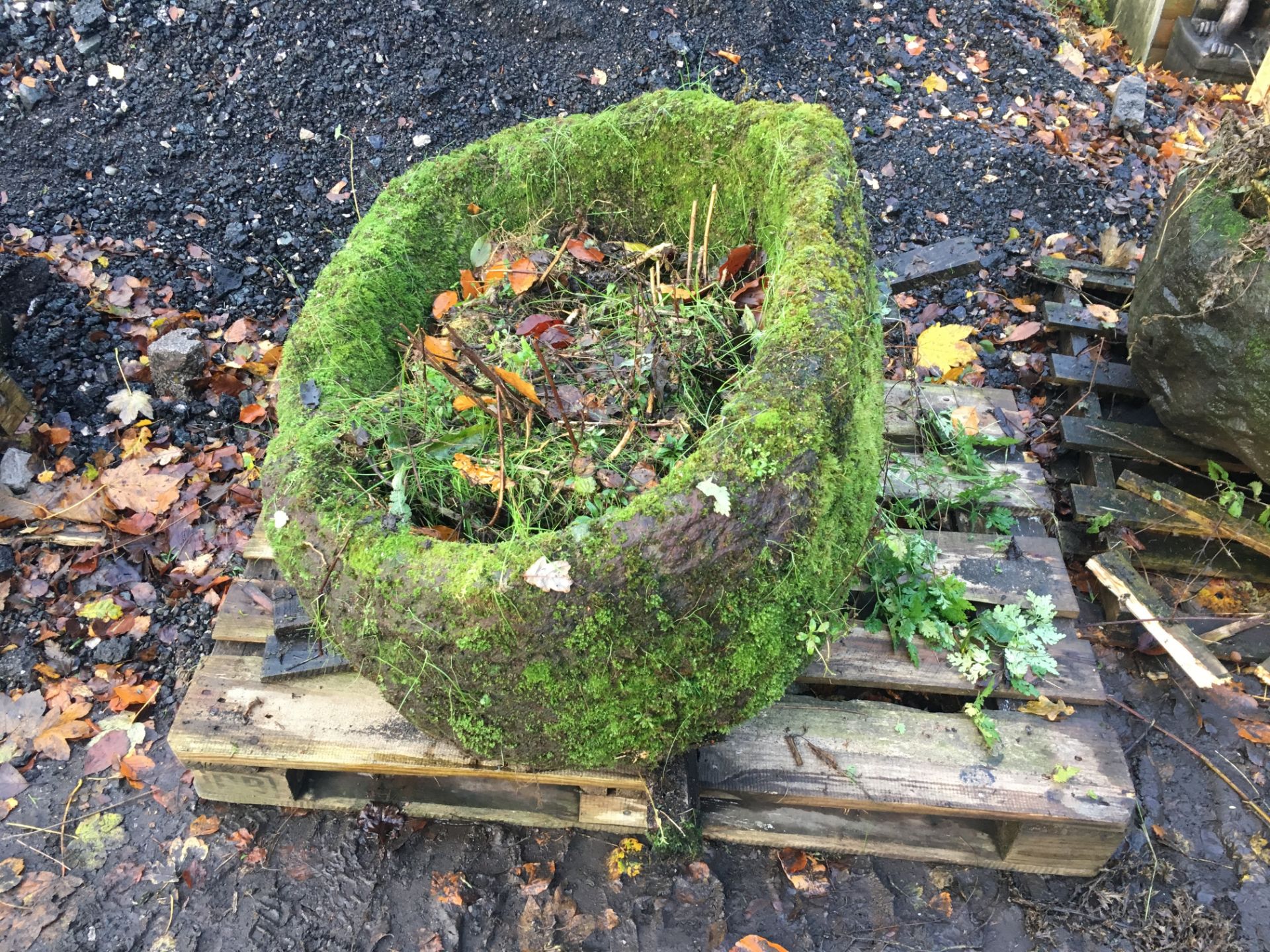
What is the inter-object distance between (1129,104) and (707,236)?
363 centimetres

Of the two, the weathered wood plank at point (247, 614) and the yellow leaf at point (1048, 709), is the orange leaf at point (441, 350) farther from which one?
the yellow leaf at point (1048, 709)

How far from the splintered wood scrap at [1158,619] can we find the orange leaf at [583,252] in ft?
6.53

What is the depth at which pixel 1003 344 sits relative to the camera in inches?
144

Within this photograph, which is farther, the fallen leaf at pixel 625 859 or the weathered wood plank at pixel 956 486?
the weathered wood plank at pixel 956 486

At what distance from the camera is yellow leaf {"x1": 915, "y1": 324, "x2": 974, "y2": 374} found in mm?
3504

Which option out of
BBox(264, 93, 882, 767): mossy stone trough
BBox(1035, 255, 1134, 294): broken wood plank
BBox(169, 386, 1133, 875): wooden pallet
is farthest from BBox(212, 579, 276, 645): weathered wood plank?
BBox(1035, 255, 1134, 294): broken wood plank

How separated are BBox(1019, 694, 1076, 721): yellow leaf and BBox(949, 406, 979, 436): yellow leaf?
3.33 feet

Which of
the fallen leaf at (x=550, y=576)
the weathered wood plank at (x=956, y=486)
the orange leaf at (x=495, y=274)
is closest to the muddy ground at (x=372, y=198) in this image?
the weathered wood plank at (x=956, y=486)

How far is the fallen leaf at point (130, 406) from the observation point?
10.5ft

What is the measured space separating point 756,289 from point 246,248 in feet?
8.56

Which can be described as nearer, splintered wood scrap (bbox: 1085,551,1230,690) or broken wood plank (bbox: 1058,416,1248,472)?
splintered wood scrap (bbox: 1085,551,1230,690)

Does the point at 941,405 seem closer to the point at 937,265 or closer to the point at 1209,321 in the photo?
the point at 937,265

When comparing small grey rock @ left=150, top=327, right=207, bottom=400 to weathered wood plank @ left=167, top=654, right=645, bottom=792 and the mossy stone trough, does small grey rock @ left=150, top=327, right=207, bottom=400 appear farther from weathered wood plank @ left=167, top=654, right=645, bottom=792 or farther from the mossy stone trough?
weathered wood plank @ left=167, top=654, right=645, bottom=792

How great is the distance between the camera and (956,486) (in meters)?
2.72
